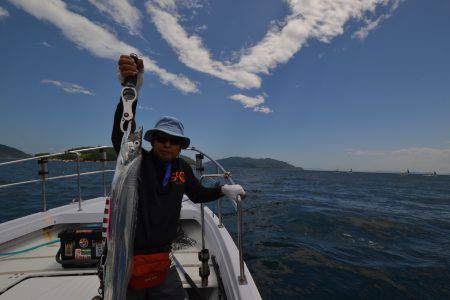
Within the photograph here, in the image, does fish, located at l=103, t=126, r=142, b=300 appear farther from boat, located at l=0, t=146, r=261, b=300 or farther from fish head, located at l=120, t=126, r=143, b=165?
boat, located at l=0, t=146, r=261, b=300

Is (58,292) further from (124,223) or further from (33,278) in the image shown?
(124,223)

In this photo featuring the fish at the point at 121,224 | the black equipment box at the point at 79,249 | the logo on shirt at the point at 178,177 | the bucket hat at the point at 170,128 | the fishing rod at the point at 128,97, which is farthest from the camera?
the black equipment box at the point at 79,249

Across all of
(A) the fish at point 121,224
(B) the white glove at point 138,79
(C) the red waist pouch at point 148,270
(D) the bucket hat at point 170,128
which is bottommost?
(C) the red waist pouch at point 148,270

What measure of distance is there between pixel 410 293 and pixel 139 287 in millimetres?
5366

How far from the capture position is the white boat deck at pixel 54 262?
271cm

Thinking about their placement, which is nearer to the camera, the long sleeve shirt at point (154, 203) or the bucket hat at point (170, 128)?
the long sleeve shirt at point (154, 203)

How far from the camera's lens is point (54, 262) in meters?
3.51

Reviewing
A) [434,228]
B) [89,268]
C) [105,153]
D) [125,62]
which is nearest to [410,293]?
[89,268]

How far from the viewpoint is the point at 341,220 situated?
1055 cm

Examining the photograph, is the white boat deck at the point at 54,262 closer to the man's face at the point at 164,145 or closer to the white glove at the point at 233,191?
the white glove at the point at 233,191

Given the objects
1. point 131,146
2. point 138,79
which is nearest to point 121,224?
point 131,146

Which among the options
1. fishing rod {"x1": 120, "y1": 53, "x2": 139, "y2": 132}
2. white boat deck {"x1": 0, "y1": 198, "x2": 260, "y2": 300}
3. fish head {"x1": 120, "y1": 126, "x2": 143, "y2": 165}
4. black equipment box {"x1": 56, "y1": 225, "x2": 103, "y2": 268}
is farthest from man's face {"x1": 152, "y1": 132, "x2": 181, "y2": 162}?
black equipment box {"x1": 56, "y1": 225, "x2": 103, "y2": 268}

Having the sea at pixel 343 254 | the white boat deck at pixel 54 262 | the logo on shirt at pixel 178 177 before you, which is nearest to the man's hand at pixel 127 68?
the logo on shirt at pixel 178 177

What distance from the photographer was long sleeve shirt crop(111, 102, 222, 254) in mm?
1869
